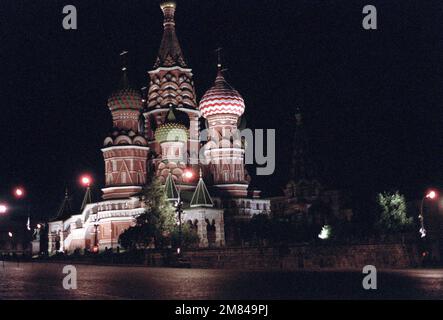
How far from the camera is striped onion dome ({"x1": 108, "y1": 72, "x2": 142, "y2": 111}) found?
86650 millimetres

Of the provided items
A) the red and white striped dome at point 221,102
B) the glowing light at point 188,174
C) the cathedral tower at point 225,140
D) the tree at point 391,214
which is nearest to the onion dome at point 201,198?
the glowing light at point 188,174

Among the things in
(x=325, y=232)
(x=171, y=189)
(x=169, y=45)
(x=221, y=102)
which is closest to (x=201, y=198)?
(x=171, y=189)

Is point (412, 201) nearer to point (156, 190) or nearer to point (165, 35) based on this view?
point (156, 190)

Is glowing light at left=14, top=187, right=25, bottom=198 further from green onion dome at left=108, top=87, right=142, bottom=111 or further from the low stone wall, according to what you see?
green onion dome at left=108, top=87, right=142, bottom=111

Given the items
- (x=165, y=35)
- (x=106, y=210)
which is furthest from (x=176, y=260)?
(x=165, y=35)

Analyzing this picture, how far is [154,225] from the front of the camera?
65.2m

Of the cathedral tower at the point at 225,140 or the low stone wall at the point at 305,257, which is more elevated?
the cathedral tower at the point at 225,140

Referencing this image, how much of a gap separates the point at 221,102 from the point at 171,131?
7955mm

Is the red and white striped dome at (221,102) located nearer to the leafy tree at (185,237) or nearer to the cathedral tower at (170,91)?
the cathedral tower at (170,91)

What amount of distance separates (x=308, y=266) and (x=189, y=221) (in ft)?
72.1

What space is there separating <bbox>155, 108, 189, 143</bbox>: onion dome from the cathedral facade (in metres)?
0.11

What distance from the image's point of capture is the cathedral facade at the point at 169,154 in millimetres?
81812

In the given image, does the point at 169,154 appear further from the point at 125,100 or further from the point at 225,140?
the point at 125,100

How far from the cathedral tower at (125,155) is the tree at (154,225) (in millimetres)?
14984
